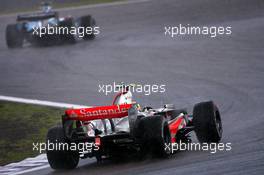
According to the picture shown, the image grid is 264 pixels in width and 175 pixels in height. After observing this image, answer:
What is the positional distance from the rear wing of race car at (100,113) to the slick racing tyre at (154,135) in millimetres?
346

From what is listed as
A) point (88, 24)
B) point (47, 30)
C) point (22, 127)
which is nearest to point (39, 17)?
point (47, 30)

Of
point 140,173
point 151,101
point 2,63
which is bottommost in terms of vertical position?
point 140,173

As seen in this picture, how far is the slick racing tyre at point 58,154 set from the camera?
11.1 metres

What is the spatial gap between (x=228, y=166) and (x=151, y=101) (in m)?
7.83

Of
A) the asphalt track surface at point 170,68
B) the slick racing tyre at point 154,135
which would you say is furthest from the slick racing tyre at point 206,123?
the slick racing tyre at point 154,135

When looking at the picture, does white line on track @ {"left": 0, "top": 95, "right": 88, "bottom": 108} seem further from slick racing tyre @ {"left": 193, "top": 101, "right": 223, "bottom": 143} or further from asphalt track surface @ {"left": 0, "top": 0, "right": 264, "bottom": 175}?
slick racing tyre @ {"left": 193, "top": 101, "right": 223, "bottom": 143}

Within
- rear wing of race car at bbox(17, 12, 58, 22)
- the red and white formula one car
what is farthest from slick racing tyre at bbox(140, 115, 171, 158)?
rear wing of race car at bbox(17, 12, 58, 22)

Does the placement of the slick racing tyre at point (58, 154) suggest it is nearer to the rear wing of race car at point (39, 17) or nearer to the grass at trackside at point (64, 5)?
the rear wing of race car at point (39, 17)

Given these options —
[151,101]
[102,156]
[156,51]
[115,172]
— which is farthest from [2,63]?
[115,172]

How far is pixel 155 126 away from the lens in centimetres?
1085

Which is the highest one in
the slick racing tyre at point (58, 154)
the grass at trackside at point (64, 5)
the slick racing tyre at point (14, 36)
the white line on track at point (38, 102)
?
the grass at trackside at point (64, 5)

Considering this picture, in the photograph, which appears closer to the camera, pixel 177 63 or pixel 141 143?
pixel 141 143

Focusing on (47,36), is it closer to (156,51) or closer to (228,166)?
(156,51)

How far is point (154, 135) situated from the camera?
1080 cm
